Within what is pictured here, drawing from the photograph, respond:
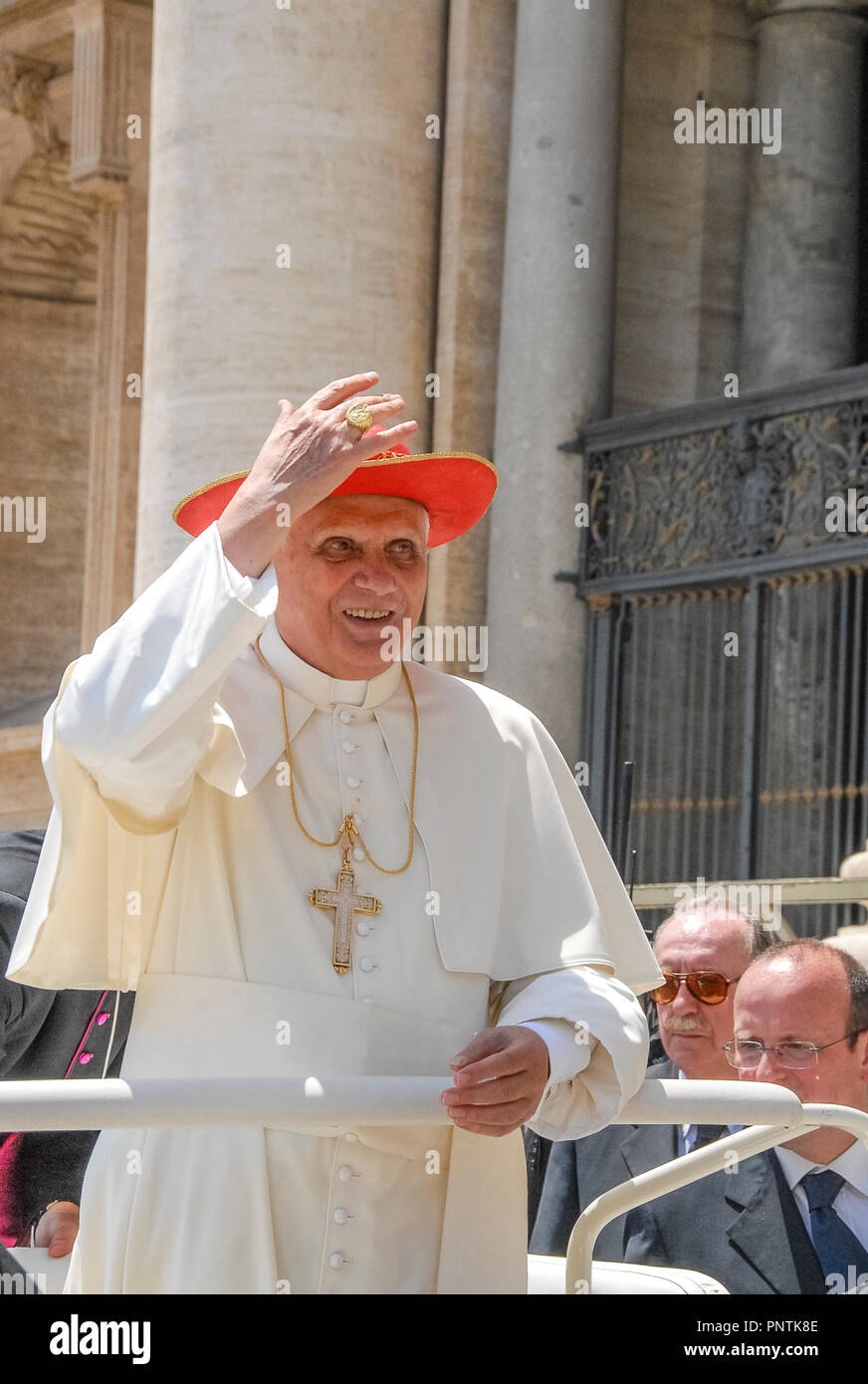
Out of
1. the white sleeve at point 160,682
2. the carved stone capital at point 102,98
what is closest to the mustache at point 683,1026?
the white sleeve at point 160,682

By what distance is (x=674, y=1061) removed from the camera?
4.89 metres

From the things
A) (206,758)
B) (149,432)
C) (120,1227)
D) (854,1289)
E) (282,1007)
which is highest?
(149,432)

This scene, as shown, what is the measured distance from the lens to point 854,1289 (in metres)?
3.98

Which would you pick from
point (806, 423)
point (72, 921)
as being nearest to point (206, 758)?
point (72, 921)

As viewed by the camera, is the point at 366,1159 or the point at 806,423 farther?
the point at 806,423

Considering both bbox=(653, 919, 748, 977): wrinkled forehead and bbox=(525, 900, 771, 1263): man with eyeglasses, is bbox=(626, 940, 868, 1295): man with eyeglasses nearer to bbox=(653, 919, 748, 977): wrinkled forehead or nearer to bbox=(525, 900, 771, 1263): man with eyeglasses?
bbox=(525, 900, 771, 1263): man with eyeglasses

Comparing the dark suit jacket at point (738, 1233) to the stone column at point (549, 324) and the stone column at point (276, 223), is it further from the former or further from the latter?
the stone column at point (276, 223)

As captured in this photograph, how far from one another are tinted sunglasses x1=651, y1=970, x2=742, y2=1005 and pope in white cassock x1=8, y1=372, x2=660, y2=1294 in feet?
4.24

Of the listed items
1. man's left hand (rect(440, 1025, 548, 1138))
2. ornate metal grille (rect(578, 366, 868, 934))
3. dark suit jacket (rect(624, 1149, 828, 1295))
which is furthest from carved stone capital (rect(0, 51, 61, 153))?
man's left hand (rect(440, 1025, 548, 1138))

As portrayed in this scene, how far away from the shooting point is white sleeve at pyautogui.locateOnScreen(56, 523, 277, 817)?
10.0 ft

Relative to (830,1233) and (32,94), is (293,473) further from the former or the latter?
(32,94)
